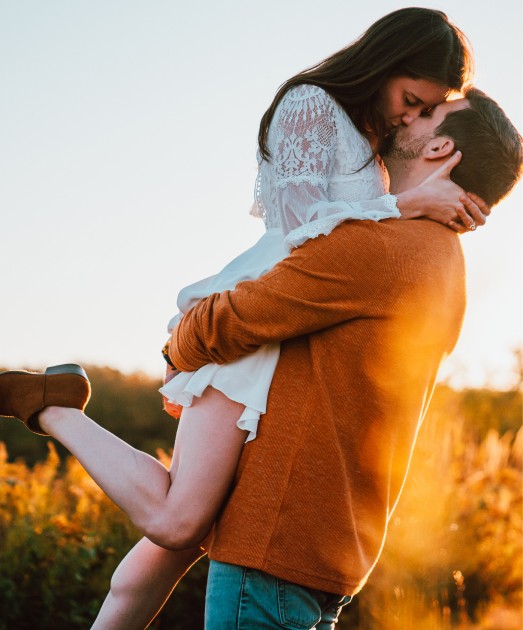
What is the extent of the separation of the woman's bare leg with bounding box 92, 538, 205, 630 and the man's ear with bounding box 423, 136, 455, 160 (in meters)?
1.43

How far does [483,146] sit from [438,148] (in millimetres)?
131

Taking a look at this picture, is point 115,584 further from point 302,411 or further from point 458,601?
point 458,601

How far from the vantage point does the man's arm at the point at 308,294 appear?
2.18 metres

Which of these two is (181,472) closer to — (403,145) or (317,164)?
(317,164)

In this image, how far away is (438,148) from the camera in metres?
2.52

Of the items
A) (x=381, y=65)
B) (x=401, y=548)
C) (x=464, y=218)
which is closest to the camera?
(x=464, y=218)

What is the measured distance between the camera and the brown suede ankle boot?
245cm

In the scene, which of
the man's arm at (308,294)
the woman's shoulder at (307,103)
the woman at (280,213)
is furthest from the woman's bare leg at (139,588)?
the woman's shoulder at (307,103)

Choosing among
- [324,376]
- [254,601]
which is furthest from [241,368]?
[254,601]

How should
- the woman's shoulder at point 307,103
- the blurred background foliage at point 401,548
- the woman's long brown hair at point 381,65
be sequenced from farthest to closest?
the blurred background foliage at point 401,548 < the woman's long brown hair at point 381,65 < the woman's shoulder at point 307,103

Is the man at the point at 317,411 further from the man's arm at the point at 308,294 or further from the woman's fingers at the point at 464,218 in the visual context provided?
the woman's fingers at the point at 464,218

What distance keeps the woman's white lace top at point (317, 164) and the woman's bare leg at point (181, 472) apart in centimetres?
57

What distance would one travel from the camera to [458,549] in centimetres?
565

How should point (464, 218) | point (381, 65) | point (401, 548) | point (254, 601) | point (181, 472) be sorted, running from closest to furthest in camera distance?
point (254, 601) → point (181, 472) → point (464, 218) → point (381, 65) → point (401, 548)
